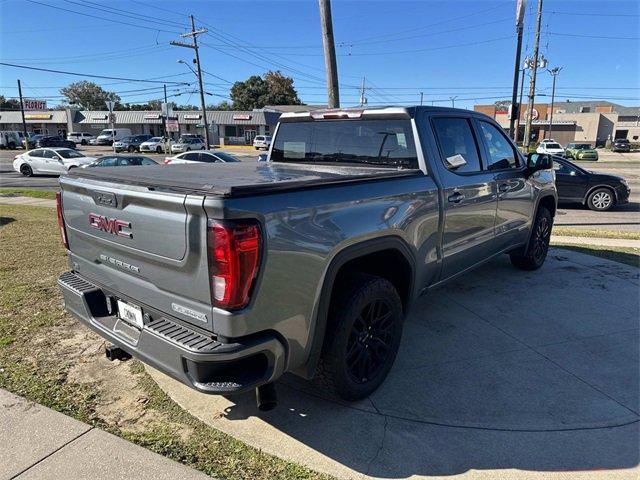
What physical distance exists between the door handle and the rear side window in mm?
205

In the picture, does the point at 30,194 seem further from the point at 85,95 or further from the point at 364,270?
the point at 85,95

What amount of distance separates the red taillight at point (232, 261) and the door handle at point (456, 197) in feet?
6.68

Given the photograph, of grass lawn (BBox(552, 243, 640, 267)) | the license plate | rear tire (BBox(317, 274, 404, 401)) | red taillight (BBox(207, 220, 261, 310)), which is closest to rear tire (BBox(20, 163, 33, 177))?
grass lawn (BBox(552, 243, 640, 267))

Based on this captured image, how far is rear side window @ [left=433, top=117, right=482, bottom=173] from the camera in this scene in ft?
12.6

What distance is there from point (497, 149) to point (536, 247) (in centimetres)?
180

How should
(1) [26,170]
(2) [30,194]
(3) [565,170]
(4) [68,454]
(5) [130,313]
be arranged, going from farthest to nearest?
(1) [26,170], (2) [30,194], (3) [565,170], (5) [130,313], (4) [68,454]

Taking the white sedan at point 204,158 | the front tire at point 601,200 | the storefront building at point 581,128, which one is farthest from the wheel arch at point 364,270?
the storefront building at point 581,128

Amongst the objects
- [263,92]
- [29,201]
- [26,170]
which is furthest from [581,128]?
[29,201]

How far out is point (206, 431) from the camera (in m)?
2.82

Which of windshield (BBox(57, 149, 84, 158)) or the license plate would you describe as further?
windshield (BBox(57, 149, 84, 158))

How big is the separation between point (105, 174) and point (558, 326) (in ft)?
13.1

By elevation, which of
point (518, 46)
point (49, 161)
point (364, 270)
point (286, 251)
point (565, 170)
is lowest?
point (49, 161)

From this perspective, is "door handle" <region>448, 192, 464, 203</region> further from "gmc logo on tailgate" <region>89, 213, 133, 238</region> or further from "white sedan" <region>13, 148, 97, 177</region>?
"white sedan" <region>13, 148, 97, 177</region>

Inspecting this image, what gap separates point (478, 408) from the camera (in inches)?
121
